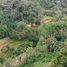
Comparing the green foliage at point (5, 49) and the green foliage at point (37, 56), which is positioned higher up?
the green foliage at point (37, 56)

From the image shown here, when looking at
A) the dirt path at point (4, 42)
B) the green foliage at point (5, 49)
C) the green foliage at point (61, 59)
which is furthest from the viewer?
the dirt path at point (4, 42)

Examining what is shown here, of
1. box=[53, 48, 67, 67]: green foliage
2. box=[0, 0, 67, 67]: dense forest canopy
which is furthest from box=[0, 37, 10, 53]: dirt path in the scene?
box=[53, 48, 67, 67]: green foliage

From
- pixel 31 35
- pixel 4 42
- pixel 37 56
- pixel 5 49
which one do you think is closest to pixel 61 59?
pixel 37 56

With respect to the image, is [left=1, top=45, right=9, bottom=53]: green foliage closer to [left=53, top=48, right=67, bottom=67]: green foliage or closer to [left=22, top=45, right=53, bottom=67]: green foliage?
[left=22, top=45, right=53, bottom=67]: green foliage

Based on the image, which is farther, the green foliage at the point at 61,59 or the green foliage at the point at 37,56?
the green foliage at the point at 37,56

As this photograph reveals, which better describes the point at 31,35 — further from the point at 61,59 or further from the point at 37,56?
the point at 61,59

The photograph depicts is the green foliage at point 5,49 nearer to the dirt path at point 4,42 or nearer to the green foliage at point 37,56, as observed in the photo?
the dirt path at point 4,42

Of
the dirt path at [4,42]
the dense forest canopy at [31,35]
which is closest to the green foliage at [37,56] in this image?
the dense forest canopy at [31,35]

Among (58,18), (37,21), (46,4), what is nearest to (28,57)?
(37,21)

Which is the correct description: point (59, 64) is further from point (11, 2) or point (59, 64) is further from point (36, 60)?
point (11, 2)

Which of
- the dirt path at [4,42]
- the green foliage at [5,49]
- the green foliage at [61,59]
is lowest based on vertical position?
the green foliage at [5,49]

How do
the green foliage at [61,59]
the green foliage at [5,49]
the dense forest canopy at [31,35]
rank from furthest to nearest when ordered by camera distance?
the green foliage at [5,49]
the dense forest canopy at [31,35]
the green foliage at [61,59]
